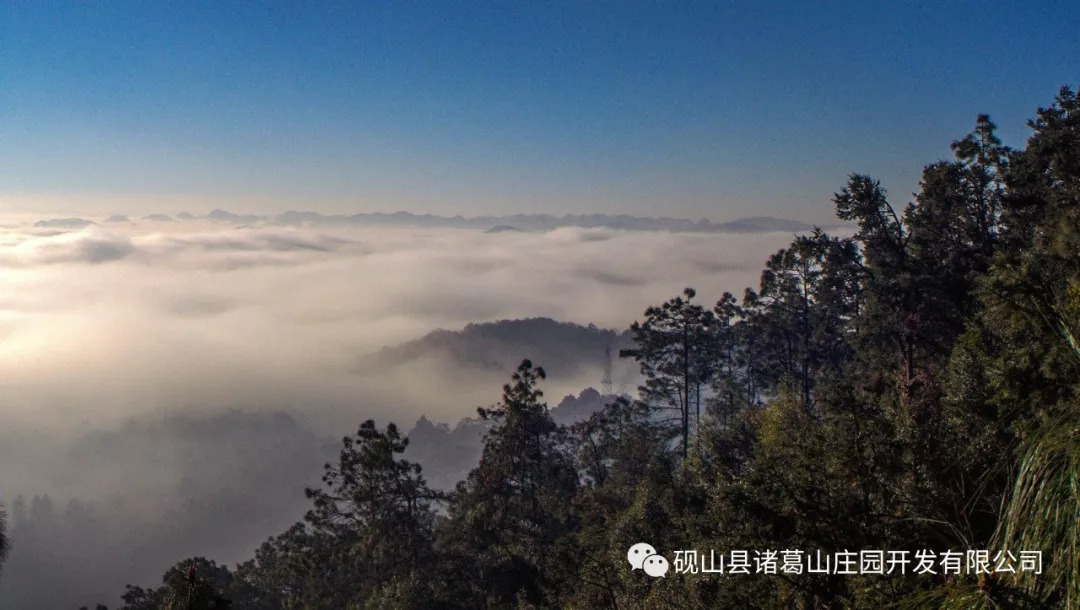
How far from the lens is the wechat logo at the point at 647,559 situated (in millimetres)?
18891

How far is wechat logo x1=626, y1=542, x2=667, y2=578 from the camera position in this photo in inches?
744

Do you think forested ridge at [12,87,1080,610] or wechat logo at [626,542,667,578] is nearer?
forested ridge at [12,87,1080,610]

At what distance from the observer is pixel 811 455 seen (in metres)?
13.2

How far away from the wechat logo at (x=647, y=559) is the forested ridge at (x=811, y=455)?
0.31 meters

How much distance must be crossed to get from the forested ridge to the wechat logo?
0.31m

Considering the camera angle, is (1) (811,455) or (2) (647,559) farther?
(2) (647,559)

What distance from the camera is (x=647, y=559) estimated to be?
19.9 m

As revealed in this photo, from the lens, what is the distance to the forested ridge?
31.6 feet

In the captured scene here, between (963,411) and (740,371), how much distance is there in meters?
39.6

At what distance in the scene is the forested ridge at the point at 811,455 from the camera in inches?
379

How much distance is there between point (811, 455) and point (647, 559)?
830 cm

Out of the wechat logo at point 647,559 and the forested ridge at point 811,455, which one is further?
the wechat logo at point 647,559

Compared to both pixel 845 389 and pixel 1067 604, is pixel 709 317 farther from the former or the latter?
pixel 1067 604

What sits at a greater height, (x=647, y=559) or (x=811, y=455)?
(x=811, y=455)
